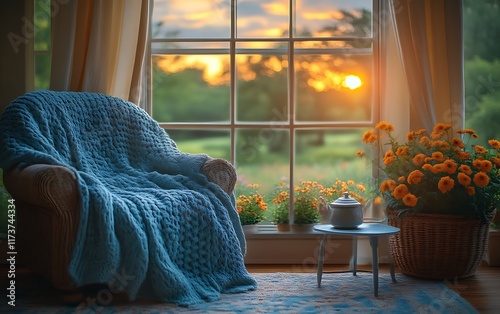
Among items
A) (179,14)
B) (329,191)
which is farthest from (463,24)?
(179,14)

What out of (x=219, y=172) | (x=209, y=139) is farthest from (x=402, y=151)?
(x=209, y=139)

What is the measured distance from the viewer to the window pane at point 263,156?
402cm

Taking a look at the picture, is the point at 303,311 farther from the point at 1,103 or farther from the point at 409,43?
the point at 1,103

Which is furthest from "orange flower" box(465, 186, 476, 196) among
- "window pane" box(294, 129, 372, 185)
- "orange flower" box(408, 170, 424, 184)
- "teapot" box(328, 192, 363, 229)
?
"window pane" box(294, 129, 372, 185)

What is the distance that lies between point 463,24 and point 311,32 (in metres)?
0.89

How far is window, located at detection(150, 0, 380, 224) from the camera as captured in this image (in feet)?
13.2

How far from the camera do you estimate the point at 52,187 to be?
2543 mm

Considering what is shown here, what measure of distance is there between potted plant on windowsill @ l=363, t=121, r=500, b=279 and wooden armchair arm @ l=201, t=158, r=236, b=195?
0.77 meters

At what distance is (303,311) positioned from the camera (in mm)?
2645

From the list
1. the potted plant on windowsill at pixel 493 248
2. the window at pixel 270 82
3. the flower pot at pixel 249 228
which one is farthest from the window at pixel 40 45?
the potted plant on windowsill at pixel 493 248

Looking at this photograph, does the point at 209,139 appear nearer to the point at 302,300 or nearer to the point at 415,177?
the point at 415,177

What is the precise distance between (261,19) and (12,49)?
1.45 metres

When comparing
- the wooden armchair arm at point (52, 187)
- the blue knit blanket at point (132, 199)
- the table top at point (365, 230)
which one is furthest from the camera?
the table top at point (365, 230)

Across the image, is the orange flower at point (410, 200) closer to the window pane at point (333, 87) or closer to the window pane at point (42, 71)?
the window pane at point (333, 87)
